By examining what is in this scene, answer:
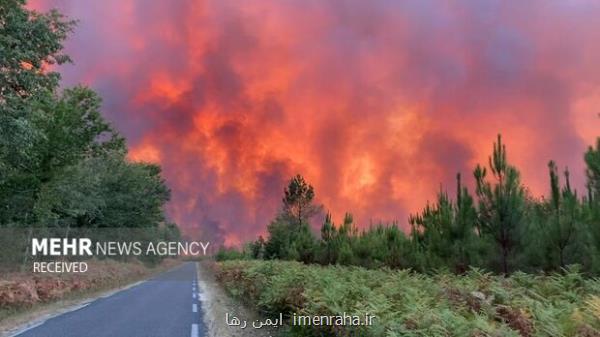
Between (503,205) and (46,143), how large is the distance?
23131 millimetres

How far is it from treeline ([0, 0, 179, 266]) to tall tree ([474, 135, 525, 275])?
50.5 ft

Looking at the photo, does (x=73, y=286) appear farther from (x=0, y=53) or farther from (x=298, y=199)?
(x=298, y=199)

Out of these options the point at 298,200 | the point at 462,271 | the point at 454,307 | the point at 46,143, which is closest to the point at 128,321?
the point at 454,307

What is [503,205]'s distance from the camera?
1655 centimetres

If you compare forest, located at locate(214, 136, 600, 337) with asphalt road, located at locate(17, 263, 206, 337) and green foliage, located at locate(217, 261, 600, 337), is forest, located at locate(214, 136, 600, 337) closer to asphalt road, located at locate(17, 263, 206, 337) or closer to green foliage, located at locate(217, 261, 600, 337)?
green foliage, located at locate(217, 261, 600, 337)

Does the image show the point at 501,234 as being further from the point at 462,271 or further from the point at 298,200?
the point at 298,200

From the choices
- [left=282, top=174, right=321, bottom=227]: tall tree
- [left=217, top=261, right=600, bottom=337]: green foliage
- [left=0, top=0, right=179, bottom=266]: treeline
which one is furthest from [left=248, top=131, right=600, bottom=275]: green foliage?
[left=282, top=174, right=321, bottom=227]: tall tree

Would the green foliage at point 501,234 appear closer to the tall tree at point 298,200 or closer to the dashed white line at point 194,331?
the dashed white line at point 194,331

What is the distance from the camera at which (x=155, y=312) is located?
1633 centimetres

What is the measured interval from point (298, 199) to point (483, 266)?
4288cm

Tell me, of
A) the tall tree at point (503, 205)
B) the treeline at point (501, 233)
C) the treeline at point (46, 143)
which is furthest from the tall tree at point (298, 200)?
the tall tree at point (503, 205)

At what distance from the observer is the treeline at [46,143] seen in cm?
1544

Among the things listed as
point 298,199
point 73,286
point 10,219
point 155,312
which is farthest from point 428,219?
point 298,199

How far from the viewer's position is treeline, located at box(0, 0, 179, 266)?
15.4 meters
